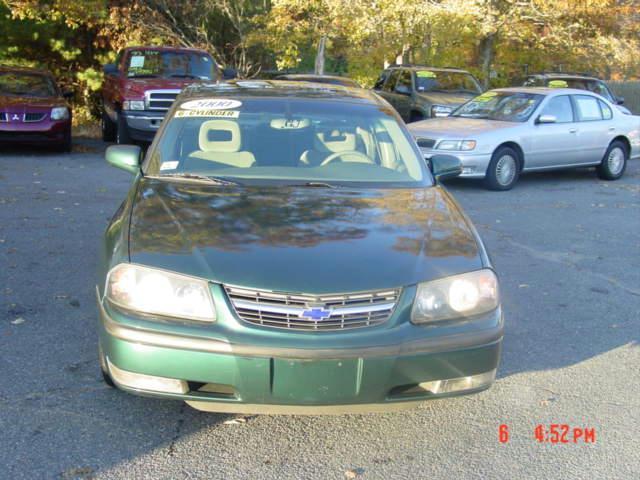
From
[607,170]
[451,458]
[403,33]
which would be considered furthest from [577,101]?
[451,458]

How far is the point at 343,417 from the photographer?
12.7 ft

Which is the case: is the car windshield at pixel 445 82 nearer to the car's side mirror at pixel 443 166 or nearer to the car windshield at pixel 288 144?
the car's side mirror at pixel 443 166

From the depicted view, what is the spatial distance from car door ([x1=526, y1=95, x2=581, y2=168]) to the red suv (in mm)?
5538

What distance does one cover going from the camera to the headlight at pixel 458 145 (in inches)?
440

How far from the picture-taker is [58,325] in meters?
5.00

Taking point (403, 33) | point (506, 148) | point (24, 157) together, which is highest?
point (403, 33)

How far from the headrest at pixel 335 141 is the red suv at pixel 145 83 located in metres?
8.64

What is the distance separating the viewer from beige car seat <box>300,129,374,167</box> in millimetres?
4820

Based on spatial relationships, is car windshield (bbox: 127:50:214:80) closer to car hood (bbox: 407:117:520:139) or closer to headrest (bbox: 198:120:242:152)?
car hood (bbox: 407:117:520:139)

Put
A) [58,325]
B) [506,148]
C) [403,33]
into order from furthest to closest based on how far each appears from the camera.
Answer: [403,33] → [506,148] → [58,325]

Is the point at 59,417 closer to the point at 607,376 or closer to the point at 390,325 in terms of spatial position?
the point at 390,325

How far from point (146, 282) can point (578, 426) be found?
90.9 inches

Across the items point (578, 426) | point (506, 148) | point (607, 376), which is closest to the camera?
point (578, 426)

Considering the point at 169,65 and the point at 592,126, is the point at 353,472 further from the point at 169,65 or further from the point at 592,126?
the point at 169,65
